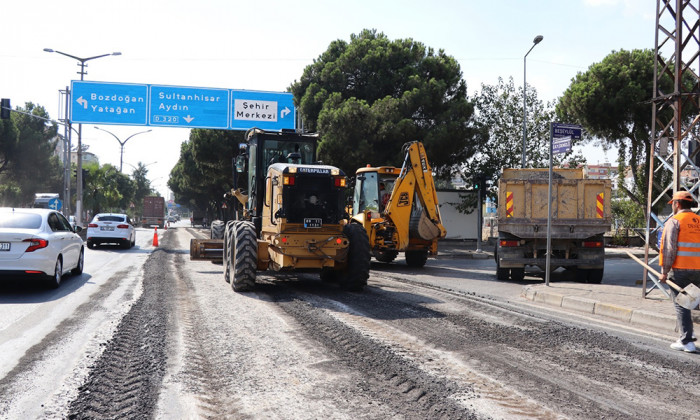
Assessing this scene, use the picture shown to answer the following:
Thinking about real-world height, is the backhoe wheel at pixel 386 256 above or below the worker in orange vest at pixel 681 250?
below

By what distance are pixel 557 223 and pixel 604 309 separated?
4.63 metres

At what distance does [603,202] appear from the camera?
13531 mm

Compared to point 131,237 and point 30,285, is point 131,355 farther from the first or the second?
point 131,237

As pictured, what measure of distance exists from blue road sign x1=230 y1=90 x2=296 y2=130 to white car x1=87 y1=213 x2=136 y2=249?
6.47 meters

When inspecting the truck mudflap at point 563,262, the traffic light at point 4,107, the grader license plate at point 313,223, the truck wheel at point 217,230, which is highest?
the traffic light at point 4,107

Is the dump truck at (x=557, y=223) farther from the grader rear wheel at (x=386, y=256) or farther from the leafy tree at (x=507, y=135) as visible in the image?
the leafy tree at (x=507, y=135)

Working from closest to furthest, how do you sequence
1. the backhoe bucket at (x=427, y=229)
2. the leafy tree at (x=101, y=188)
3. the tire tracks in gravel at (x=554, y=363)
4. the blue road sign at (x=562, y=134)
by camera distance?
the tire tracks in gravel at (x=554, y=363) < the blue road sign at (x=562, y=134) < the backhoe bucket at (x=427, y=229) < the leafy tree at (x=101, y=188)

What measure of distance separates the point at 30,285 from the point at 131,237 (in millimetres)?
14356

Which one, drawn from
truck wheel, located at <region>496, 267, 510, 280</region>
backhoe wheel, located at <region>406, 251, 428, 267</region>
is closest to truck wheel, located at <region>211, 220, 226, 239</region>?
backhoe wheel, located at <region>406, 251, 428, 267</region>

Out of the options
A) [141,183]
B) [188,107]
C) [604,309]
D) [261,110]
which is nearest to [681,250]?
[604,309]

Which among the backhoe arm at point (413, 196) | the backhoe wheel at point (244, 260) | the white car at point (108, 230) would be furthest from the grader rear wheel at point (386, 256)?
the white car at point (108, 230)

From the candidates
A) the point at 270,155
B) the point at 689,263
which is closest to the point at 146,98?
the point at 270,155

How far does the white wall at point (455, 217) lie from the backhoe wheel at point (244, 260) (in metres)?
19.3

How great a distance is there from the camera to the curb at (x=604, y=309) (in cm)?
795
